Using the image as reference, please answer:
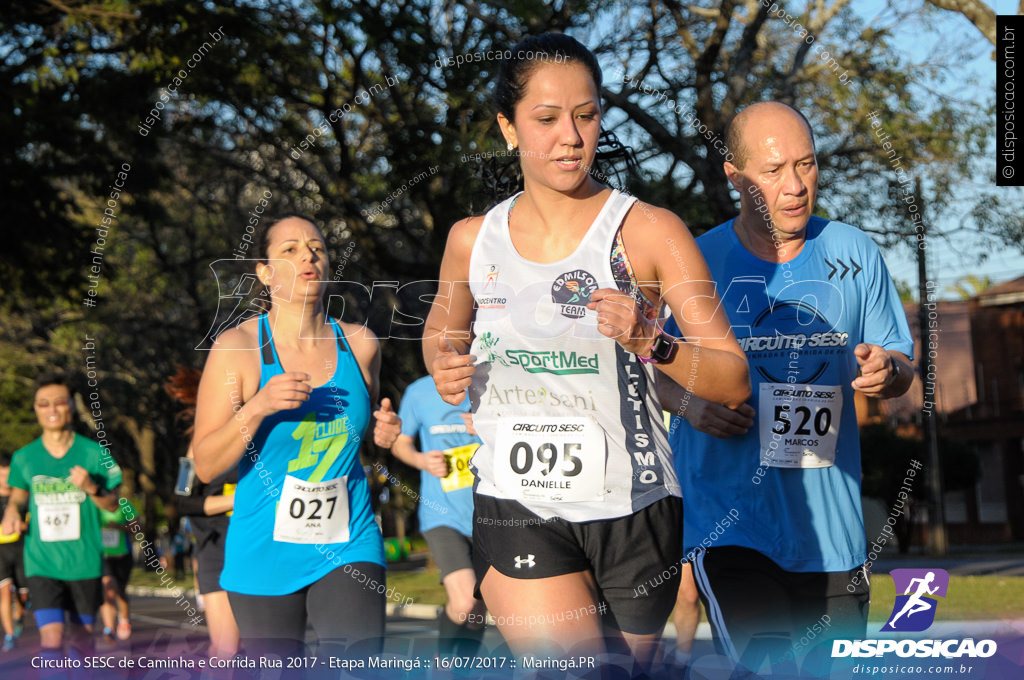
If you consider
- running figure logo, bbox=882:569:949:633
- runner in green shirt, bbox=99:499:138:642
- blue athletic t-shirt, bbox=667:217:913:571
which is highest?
blue athletic t-shirt, bbox=667:217:913:571

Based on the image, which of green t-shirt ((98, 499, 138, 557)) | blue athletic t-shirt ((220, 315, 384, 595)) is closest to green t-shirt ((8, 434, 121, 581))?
green t-shirt ((98, 499, 138, 557))

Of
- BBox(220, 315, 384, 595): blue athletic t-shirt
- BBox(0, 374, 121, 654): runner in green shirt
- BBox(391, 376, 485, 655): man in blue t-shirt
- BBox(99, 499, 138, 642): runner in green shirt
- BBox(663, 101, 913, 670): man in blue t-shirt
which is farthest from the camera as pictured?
BBox(99, 499, 138, 642): runner in green shirt

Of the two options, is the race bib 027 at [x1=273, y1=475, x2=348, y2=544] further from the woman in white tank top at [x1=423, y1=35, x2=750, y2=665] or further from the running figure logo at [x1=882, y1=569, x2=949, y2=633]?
the running figure logo at [x1=882, y1=569, x2=949, y2=633]

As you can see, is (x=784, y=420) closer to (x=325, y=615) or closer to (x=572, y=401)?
(x=572, y=401)

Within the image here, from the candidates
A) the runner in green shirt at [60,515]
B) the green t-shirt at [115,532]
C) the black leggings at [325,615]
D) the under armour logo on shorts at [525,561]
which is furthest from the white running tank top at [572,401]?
the green t-shirt at [115,532]

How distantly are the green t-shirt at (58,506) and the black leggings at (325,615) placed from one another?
Result: 3931 millimetres

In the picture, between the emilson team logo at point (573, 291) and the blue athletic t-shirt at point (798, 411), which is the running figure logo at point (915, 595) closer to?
the blue athletic t-shirt at point (798, 411)

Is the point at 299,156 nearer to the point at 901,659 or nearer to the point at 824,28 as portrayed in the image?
the point at 824,28

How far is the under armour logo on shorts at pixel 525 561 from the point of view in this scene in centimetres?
280

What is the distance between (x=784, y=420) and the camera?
11.4 feet

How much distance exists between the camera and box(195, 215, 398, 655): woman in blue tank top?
3783mm

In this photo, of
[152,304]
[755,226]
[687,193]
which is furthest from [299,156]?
[755,226]

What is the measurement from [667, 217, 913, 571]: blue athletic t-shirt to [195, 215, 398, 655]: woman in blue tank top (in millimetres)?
1241

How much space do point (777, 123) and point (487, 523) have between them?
1.72 metres
